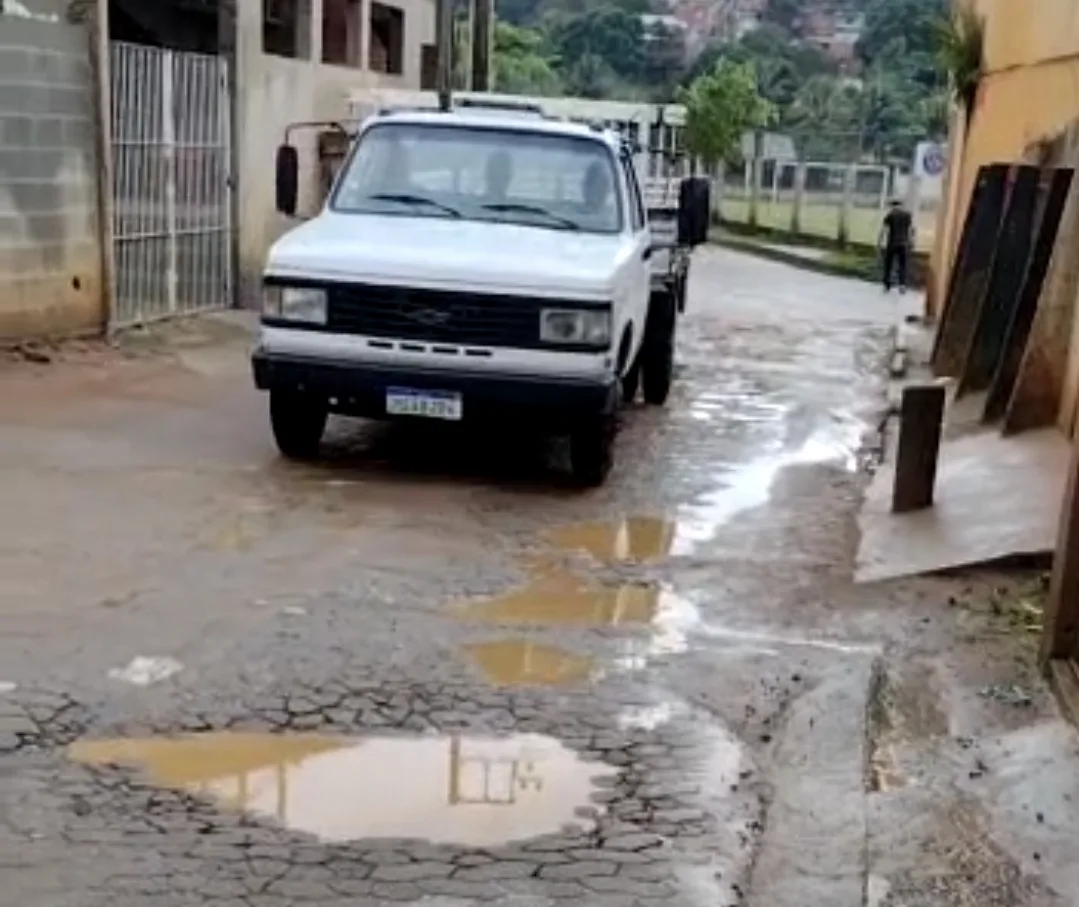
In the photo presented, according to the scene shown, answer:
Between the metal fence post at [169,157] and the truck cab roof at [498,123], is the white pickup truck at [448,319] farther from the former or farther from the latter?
the metal fence post at [169,157]

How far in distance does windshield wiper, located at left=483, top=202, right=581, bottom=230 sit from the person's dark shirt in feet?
53.3

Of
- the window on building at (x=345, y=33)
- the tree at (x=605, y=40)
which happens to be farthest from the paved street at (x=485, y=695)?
the tree at (x=605, y=40)

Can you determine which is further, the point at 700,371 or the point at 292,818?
the point at 700,371

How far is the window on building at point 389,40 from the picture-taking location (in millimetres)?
22984

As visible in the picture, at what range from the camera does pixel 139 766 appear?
4.84 meters

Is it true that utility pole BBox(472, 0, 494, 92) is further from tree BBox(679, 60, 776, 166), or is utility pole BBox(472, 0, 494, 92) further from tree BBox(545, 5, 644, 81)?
tree BBox(545, 5, 644, 81)

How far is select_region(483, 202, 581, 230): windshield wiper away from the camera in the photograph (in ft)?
31.3

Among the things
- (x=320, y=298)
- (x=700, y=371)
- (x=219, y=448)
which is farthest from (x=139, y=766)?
(x=700, y=371)

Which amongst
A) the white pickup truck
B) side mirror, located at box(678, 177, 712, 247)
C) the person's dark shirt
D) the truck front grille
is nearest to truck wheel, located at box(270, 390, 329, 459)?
the white pickup truck

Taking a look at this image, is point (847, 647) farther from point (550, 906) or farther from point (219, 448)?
point (219, 448)

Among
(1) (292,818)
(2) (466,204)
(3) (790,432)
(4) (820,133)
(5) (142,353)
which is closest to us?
(1) (292,818)

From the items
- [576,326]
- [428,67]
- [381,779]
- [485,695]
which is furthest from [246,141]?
[381,779]

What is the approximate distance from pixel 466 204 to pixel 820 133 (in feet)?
128

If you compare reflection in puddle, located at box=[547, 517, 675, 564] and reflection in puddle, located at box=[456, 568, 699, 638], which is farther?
reflection in puddle, located at box=[547, 517, 675, 564]
